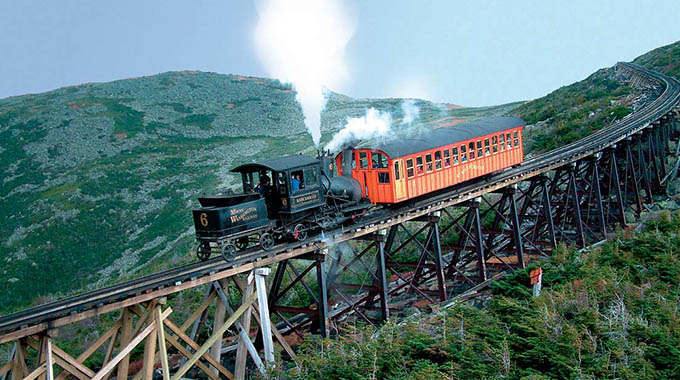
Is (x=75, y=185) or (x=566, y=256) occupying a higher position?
(x=75, y=185)

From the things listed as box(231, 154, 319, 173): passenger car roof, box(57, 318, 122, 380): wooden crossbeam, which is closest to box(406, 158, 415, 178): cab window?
box(231, 154, 319, 173): passenger car roof

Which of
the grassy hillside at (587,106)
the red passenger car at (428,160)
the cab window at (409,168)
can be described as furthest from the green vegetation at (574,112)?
the cab window at (409,168)

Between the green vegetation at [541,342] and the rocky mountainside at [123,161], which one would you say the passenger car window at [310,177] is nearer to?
the green vegetation at [541,342]

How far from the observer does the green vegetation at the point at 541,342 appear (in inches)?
465

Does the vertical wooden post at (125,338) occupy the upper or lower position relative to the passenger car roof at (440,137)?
lower

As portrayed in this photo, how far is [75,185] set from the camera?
59.4 metres

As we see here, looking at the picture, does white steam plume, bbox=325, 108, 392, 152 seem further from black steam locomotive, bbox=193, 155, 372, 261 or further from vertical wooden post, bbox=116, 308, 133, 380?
vertical wooden post, bbox=116, 308, 133, 380

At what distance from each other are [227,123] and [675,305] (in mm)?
76051

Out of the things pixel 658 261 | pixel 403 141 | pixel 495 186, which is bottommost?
pixel 658 261

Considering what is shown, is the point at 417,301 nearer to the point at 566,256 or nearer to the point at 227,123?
the point at 566,256

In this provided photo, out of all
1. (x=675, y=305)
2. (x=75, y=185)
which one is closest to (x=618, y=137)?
(x=675, y=305)

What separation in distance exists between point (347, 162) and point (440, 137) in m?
3.99

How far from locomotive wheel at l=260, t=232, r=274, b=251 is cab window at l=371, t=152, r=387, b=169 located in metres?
5.18

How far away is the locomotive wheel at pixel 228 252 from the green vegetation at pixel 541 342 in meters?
3.19
